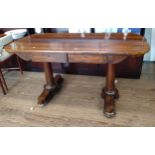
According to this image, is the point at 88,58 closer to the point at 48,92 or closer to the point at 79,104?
the point at 79,104

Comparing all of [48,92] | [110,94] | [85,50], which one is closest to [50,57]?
[85,50]

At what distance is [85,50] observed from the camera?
1547 millimetres

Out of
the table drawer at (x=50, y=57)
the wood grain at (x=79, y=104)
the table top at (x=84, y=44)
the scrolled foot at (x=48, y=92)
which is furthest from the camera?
the scrolled foot at (x=48, y=92)

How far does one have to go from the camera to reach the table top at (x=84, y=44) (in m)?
1.52

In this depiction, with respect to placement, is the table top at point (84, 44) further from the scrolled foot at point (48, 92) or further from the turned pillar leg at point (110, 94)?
the scrolled foot at point (48, 92)

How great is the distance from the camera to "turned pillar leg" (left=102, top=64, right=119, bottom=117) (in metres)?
A: 1.81

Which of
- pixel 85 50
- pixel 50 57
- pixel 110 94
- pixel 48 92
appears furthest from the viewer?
pixel 48 92

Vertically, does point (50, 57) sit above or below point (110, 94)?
above

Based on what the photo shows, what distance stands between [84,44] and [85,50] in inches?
8.0

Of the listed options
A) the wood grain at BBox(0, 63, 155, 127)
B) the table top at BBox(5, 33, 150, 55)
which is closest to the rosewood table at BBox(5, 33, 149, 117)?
the table top at BBox(5, 33, 150, 55)

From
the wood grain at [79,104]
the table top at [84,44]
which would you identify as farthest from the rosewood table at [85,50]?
the wood grain at [79,104]

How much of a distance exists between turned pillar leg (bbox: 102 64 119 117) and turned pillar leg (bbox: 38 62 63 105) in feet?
2.05
